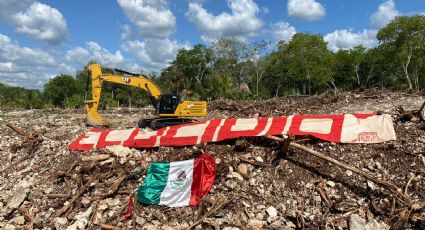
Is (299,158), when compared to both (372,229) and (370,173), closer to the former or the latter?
(370,173)

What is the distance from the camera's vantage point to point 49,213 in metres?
7.43

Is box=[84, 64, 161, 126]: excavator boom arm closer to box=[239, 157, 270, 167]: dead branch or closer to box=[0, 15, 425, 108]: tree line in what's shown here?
box=[239, 157, 270, 167]: dead branch

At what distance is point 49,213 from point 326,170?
5.52m

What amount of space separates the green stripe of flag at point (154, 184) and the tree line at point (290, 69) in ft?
70.6

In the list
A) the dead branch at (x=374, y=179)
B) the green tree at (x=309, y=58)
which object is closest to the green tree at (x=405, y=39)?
the green tree at (x=309, y=58)

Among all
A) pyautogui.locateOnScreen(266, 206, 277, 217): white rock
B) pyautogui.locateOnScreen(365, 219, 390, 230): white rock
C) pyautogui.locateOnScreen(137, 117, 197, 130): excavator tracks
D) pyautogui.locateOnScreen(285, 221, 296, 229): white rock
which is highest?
pyautogui.locateOnScreen(137, 117, 197, 130): excavator tracks

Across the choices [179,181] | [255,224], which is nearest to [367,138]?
[255,224]

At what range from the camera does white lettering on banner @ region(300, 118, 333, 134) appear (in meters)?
8.36

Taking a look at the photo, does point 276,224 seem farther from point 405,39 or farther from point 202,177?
point 405,39

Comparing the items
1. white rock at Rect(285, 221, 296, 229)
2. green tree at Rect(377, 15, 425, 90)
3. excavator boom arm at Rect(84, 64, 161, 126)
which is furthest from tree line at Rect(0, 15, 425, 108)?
white rock at Rect(285, 221, 296, 229)

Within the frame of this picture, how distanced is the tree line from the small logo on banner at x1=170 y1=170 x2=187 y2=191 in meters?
21.7

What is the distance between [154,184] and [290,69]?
1299 inches

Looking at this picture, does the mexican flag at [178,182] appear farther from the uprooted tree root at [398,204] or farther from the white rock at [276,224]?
the uprooted tree root at [398,204]

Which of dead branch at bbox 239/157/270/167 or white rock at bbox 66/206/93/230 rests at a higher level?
dead branch at bbox 239/157/270/167
